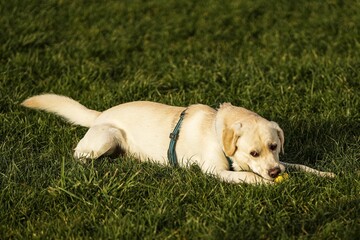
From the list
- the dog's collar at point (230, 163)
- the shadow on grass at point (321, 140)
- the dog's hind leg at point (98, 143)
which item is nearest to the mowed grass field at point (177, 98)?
the shadow on grass at point (321, 140)

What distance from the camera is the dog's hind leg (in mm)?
5461

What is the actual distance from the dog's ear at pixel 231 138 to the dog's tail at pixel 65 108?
5.15ft

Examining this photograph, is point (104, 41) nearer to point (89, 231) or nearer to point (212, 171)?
point (212, 171)

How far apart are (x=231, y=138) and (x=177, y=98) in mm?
2144

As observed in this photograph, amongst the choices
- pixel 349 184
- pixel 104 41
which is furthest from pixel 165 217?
pixel 104 41

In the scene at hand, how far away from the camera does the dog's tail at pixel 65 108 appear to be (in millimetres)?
5980

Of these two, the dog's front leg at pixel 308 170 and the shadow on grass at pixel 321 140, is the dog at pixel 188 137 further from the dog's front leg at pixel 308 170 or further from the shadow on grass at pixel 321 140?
the shadow on grass at pixel 321 140

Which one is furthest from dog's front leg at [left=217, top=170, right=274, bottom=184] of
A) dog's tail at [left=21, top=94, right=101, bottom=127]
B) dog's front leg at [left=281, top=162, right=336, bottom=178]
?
dog's tail at [left=21, top=94, right=101, bottom=127]

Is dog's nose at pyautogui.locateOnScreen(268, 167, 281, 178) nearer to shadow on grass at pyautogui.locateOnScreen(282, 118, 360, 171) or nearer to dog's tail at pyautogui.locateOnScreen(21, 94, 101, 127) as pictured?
shadow on grass at pyautogui.locateOnScreen(282, 118, 360, 171)

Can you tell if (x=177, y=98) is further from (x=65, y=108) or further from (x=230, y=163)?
(x=230, y=163)

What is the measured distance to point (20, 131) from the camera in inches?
237

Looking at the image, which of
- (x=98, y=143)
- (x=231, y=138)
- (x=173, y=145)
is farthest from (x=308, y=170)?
(x=98, y=143)

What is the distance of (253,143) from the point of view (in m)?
4.77

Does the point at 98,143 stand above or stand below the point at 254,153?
below
